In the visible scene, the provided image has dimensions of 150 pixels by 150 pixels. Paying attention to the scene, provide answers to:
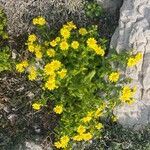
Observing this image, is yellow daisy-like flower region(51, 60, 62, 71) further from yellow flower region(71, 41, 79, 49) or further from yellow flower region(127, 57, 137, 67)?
yellow flower region(127, 57, 137, 67)

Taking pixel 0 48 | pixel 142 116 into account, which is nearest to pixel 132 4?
pixel 142 116

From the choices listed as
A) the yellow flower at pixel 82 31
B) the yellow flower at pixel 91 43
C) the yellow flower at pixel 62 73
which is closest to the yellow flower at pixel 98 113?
the yellow flower at pixel 62 73

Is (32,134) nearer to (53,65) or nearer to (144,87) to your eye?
(53,65)

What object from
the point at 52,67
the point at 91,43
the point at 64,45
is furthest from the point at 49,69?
the point at 91,43

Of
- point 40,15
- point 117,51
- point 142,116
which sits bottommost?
point 142,116

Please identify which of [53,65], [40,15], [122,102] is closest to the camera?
[53,65]

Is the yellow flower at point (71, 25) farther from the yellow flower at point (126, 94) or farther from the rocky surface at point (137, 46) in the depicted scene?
the yellow flower at point (126, 94)

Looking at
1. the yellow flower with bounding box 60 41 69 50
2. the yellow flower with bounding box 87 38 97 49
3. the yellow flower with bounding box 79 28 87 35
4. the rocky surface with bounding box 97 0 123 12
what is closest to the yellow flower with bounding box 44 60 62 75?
the yellow flower with bounding box 60 41 69 50
